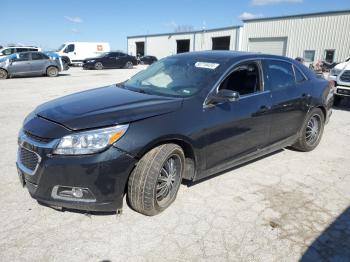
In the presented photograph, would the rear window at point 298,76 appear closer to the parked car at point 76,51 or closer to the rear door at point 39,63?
the rear door at point 39,63

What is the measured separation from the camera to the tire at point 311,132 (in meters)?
5.42

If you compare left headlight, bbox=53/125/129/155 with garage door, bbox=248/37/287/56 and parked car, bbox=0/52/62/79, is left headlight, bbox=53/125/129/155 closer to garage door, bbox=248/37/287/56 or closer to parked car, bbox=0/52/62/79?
parked car, bbox=0/52/62/79

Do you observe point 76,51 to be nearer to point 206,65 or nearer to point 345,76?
point 345,76

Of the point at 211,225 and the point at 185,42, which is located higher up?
the point at 185,42

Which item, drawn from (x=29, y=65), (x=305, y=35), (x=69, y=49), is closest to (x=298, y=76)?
(x=29, y=65)

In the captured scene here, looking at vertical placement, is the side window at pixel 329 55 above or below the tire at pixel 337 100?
above

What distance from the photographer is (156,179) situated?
3.25 meters

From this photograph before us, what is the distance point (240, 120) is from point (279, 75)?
1.28 meters

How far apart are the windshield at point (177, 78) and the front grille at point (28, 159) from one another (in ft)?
5.00

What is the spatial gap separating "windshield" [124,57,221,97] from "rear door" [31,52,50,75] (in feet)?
52.5

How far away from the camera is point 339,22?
90.4 ft

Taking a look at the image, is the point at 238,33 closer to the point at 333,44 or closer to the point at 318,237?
the point at 333,44

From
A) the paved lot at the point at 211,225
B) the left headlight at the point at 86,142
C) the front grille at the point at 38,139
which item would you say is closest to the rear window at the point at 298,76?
the paved lot at the point at 211,225

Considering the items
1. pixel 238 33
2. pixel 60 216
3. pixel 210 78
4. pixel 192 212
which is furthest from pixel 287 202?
pixel 238 33
